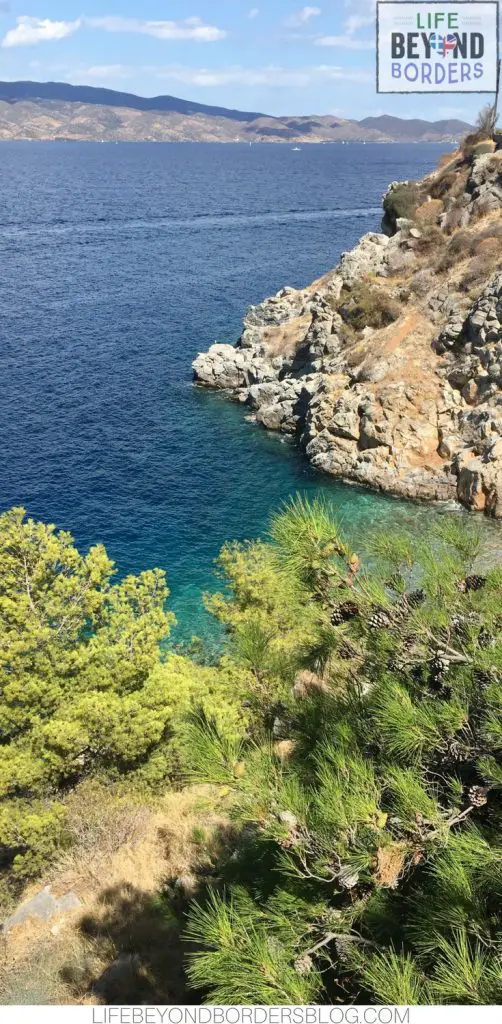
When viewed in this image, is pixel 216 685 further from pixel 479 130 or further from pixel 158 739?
pixel 479 130

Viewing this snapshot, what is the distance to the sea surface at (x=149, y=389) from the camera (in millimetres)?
43156

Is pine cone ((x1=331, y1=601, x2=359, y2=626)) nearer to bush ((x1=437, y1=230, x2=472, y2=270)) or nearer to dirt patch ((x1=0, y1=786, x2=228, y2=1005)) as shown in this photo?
dirt patch ((x1=0, y1=786, x2=228, y2=1005))

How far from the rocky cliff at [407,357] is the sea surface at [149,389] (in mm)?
2761

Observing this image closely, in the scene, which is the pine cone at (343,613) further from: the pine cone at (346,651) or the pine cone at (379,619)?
the pine cone at (346,651)

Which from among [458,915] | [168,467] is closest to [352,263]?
[168,467]

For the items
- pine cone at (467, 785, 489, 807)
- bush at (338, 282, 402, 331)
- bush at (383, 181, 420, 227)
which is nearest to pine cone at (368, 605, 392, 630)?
pine cone at (467, 785, 489, 807)

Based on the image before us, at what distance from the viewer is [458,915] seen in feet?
21.7

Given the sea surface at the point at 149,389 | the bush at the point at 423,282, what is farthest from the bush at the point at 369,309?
the sea surface at the point at 149,389

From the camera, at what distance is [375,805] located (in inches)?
283

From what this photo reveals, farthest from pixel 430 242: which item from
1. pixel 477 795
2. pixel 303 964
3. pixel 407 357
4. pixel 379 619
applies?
pixel 303 964

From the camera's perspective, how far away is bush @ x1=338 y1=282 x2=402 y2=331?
184 ft

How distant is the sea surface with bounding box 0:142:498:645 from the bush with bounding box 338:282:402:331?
1186 cm

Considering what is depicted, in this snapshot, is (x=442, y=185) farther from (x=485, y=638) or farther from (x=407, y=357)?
(x=485, y=638)

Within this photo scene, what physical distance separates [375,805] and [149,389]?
195 ft
